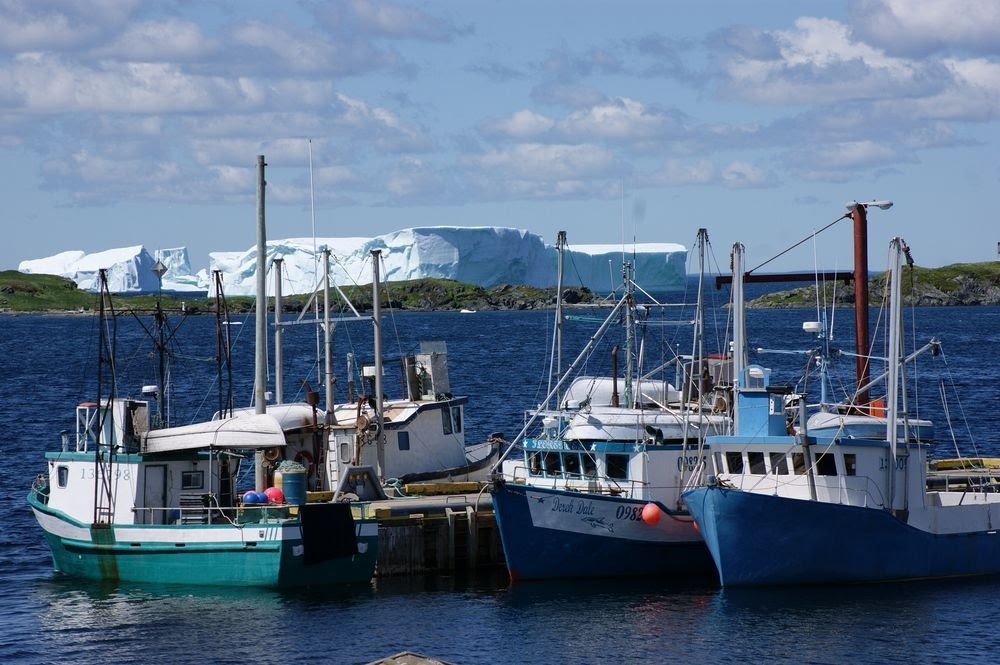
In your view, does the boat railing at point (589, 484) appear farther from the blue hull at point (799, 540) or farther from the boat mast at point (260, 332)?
the boat mast at point (260, 332)

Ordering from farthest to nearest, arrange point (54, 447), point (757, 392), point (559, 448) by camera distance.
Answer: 1. point (54, 447)
2. point (559, 448)
3. point (757, 392)

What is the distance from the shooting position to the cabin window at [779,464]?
36.1 m

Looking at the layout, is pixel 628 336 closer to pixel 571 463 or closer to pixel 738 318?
pixel 738 318

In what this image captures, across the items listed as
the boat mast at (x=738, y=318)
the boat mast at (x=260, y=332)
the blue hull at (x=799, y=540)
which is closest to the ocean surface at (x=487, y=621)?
the blue hull at (x=799, y=540)

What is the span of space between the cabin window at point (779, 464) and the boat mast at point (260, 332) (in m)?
13.0

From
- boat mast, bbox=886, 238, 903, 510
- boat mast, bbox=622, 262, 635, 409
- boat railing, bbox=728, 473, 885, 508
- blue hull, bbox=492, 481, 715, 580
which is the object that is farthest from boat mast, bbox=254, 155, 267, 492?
boat mast, bbox=886, 238, 903, 510

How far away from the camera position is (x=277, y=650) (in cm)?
2972

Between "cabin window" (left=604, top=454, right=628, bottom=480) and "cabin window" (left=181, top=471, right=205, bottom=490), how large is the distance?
33.1ft

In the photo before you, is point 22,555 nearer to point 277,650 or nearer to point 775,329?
point 277,650

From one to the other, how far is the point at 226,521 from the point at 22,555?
27.7ft

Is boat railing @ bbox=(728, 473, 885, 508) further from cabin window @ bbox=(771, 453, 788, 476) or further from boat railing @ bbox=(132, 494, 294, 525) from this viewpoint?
boat railing @ bbox=(132, 494, 294, 525)

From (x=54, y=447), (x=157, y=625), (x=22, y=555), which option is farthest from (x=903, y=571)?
(x=54, y=447)

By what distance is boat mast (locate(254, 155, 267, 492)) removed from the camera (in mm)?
39594

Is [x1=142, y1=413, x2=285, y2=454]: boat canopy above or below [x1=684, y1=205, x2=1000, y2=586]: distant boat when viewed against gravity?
above
